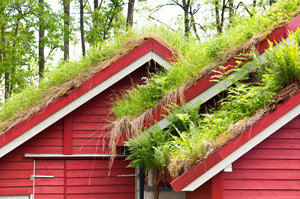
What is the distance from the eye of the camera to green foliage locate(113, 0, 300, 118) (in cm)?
790

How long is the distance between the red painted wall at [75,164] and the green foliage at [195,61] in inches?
30.3

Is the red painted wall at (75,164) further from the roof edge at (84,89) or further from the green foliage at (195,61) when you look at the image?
the green foliage at (195,61)

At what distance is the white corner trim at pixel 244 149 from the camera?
18.7 feet

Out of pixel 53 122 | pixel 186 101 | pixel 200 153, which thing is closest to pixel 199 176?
pixel 200 153

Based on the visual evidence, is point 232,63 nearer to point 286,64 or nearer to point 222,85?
point 222,85

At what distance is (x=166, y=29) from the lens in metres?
9.71

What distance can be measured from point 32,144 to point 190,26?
49.6 feet

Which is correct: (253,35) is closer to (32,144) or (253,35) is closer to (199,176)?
(199,176)

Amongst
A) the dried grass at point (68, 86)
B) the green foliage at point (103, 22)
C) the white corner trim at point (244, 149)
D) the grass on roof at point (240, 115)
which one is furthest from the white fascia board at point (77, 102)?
the green foliage at point (103, 22)

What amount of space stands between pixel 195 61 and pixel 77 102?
2.44 m

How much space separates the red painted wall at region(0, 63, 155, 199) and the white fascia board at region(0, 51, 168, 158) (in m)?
0.46

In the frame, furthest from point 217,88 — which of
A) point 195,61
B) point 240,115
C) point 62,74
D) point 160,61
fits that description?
point 62,74

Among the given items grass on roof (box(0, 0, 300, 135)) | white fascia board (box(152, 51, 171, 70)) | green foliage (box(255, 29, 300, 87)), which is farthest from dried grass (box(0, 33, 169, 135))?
green foliage (box(255, 29, 300, 87))

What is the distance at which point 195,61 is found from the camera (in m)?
8.14
